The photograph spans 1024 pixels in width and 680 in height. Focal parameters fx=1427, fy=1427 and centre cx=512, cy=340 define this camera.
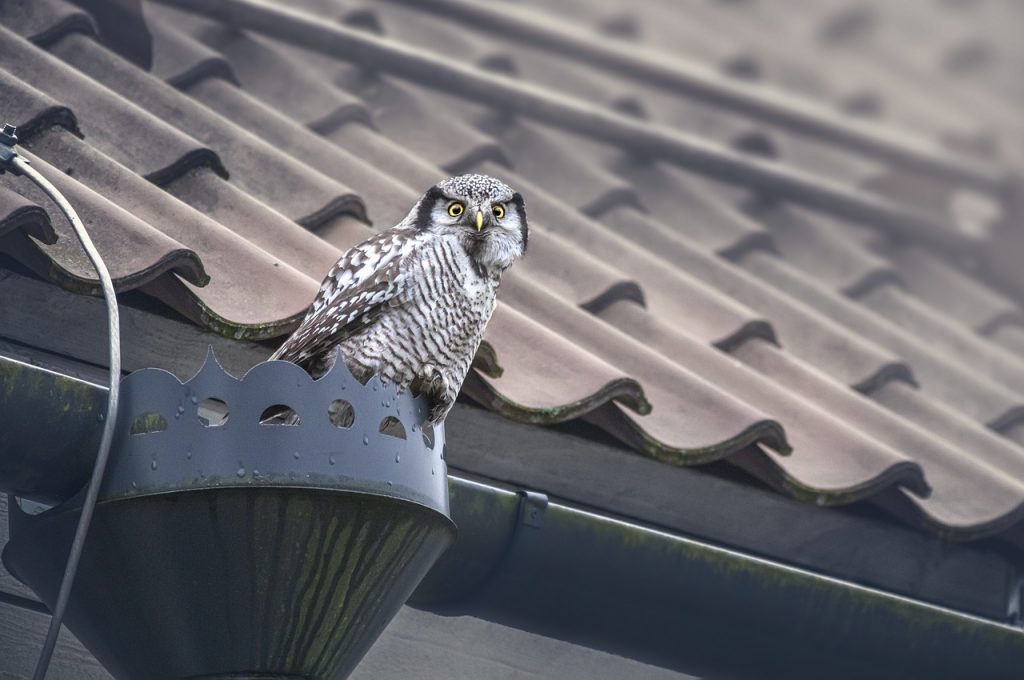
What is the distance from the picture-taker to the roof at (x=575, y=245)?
2988 mm

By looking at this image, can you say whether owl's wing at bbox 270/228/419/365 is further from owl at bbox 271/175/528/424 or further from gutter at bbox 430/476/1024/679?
gutter at bbox 430/476/1024/679

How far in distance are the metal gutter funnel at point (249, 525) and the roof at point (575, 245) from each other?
71 cm

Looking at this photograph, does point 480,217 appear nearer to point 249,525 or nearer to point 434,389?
point 434,389

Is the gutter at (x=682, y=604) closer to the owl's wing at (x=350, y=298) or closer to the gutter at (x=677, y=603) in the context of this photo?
the gutter at (x=677, y=603)

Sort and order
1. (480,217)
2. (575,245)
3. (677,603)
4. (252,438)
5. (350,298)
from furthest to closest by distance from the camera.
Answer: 1. (575,245)
2. (480,217)
3. (350,298)
4. (677,603)
5. (252,438)

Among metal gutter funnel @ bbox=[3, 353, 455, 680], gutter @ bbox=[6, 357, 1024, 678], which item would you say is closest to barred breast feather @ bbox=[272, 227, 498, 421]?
gutter @ bbox=[6, 357, 1024, 678]

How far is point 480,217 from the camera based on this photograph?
301 cm

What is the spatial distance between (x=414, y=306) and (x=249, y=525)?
2.93ft

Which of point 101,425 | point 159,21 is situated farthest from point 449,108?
point 101,425

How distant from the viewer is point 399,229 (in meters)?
3.04

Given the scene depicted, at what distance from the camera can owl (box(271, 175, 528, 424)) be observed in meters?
2.62

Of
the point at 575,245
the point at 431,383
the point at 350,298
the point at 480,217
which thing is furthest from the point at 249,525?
the point at 575,245

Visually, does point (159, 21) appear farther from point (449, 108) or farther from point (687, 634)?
point (687, 634)

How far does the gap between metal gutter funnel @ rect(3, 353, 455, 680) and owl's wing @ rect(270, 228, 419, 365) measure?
1.85 feet
